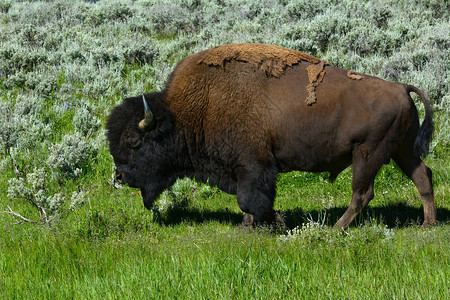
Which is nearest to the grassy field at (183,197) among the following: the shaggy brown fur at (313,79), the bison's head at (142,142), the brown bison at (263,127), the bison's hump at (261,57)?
the bison's head at (142,142)

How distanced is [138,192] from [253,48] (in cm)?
248

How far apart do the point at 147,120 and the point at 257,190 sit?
1.34 meters

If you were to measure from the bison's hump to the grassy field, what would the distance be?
1508mm

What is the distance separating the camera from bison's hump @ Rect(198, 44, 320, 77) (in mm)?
5625

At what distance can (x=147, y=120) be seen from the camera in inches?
227

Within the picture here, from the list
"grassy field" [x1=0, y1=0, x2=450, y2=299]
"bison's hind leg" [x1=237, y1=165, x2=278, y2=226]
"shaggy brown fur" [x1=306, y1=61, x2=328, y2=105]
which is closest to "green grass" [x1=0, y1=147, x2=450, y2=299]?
"grassy field" [x1=0, y1=0, x2=450, y2=299]

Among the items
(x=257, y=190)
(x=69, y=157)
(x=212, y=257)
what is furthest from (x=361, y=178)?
(x=69, y=157)

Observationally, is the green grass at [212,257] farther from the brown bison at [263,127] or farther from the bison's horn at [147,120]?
the bison's horn at [147,120]

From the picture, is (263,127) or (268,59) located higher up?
(268,59)

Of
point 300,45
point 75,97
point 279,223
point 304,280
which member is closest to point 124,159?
point 279,223

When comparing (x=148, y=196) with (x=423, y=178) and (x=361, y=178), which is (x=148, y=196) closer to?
(x=361, y=178)

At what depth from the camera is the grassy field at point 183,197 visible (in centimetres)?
387

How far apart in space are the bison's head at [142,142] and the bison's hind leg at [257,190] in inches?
35.6

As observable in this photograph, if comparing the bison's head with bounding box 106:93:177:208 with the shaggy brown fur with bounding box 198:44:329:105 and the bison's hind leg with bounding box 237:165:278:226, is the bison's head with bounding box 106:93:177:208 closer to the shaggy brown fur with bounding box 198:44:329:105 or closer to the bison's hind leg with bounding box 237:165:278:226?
the shaggy brown fur with bounding box 198:44:329:105
